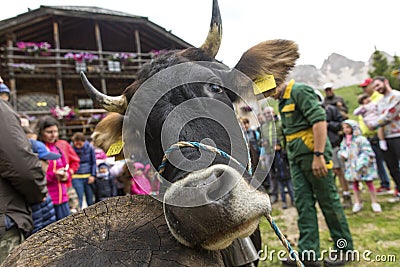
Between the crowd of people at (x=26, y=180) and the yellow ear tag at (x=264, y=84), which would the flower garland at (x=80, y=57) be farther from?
the yellow ear tag at (x=264, y=84)

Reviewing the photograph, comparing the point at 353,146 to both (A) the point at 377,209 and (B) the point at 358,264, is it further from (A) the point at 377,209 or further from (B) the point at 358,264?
(B) the point at 358,264

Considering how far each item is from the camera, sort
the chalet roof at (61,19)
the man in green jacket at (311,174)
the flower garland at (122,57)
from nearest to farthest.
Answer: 1. the man in green jacket at (311,174)
2. the chalet roof at (61,19)
3. the flower garland at (122,57)

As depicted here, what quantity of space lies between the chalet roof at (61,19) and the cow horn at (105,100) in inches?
561

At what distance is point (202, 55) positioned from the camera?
241 cm

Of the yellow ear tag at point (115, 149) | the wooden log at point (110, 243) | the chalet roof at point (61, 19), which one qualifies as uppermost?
the chalet roof at point (61, 19)

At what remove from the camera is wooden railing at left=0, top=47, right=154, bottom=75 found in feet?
52.3

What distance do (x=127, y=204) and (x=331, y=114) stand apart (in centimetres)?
583

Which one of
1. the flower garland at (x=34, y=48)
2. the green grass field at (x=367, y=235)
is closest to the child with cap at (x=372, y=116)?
the green grass field at (x=367, y=235)

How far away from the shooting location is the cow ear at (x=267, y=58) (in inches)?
96.5

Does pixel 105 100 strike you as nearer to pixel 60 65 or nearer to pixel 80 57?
pixel 80 57

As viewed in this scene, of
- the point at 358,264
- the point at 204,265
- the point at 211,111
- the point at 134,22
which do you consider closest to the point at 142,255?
the point at 204,265

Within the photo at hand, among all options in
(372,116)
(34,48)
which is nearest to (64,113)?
(34,48)

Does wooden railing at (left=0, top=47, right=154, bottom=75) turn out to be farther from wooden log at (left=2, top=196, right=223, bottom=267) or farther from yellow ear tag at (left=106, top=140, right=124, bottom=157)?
wooden log at (left=2, top=196, right=223, bottom=267)

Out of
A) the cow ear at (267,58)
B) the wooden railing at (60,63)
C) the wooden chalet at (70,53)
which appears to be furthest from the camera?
the wooden chalet at (70,53)
